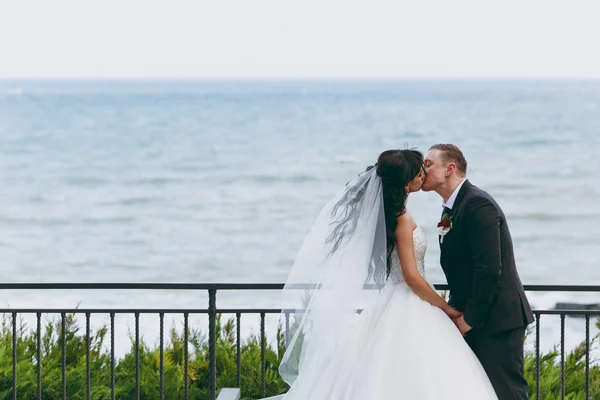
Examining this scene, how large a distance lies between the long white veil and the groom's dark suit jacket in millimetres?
349

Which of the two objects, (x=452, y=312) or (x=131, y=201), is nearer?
(x=452, y=312)

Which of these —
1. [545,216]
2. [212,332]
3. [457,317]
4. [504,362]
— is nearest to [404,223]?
[457,317]

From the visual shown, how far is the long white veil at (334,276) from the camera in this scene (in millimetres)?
4176

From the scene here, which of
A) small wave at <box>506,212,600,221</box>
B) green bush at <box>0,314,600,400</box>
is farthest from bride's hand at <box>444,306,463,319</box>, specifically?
small wave at <box>506,212,600,221</box>

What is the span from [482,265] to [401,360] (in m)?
0.56

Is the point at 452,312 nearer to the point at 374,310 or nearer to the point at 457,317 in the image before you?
the point at 457,317

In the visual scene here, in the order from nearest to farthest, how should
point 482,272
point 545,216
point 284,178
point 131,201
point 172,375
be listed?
1. point 482,272
2. point 172,375
3. point 545,216
4. point 131,201
5. point 284,178

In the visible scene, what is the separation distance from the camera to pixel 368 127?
53.8m

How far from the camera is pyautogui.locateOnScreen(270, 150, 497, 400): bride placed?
13.1ft

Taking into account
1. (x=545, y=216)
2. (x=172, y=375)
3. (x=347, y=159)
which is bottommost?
(x=172, y=375)

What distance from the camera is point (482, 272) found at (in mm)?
4012

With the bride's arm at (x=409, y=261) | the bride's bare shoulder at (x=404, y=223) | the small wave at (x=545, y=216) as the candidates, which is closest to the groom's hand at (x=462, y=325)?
the bride's arm at (x=409, y=261)

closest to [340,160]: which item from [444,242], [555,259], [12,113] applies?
[555,259]
